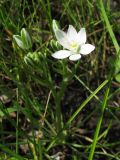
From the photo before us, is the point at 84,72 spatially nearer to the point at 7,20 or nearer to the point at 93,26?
the point at 93,26

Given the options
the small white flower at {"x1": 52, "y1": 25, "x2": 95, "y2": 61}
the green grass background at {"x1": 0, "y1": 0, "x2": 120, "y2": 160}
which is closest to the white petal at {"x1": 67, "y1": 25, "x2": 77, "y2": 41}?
the small white flower at {"x1": 52, "y1": 25, "x2": 95, "y2": 61}

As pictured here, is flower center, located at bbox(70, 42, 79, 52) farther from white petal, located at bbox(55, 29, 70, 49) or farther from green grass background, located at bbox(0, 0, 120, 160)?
green grass background, located at bbox(0, 0, 120, 160)

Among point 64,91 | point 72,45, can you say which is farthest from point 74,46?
point 64,91

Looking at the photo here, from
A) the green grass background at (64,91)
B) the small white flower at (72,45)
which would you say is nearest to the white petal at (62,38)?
the small white flower at (72,45)

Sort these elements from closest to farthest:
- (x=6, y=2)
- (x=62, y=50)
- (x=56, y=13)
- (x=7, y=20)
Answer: (x=62, y=50) → (x=7, y=20) → (x=6, y=2) → (x=56, y=13)

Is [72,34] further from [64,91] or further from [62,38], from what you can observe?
[64,91]

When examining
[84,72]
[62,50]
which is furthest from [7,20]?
[84,72]

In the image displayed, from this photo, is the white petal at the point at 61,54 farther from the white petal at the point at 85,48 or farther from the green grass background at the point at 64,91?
the green grass background at the point at 64,91

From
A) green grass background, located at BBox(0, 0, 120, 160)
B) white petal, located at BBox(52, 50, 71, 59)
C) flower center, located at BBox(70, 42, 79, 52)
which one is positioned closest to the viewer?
white petal, located at BBox(52, 50, 71, 59)
